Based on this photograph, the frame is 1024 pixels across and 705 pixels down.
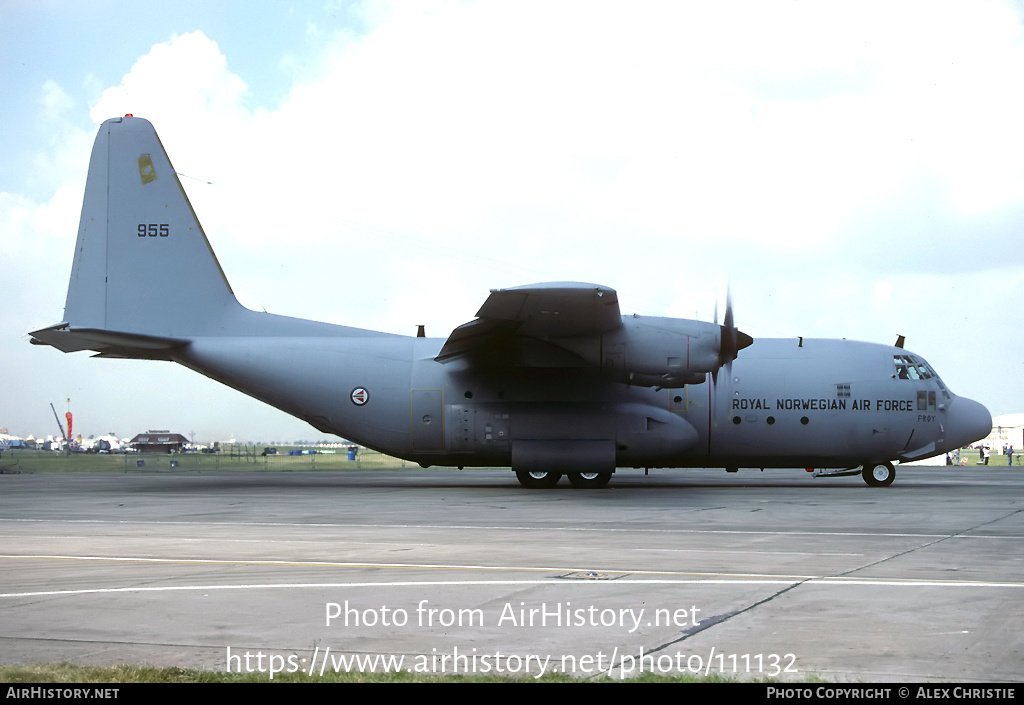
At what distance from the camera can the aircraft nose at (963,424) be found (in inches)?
1093

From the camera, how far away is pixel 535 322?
23.8 m

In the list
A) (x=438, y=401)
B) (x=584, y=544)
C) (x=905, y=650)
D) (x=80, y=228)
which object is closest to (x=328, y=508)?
(x=438, y=401)

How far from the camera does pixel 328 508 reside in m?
20.5

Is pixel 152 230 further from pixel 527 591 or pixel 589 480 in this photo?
pixel 527 591

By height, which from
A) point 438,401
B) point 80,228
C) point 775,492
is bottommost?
point 775,492

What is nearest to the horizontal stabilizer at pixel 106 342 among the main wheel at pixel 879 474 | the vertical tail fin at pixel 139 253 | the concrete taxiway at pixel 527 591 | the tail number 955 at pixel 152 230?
the vertical tail fin at pixel 139 253

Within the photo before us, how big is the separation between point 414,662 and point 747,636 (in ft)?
8.04

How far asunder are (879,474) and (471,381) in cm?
1331

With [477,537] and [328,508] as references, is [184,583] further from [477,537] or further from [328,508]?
[328,508]

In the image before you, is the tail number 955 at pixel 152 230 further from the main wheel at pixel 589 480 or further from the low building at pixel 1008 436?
the low building at pixel 1008 436

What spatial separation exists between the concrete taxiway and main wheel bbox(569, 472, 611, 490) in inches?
328

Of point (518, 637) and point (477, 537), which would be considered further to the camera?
point (477, 537)

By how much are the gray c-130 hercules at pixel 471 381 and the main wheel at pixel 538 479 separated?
0.14 ft
